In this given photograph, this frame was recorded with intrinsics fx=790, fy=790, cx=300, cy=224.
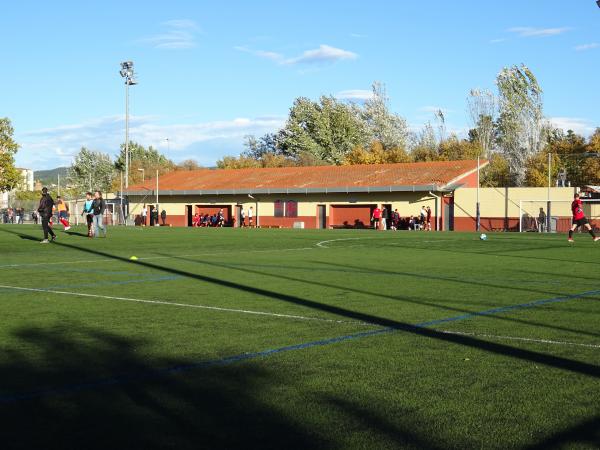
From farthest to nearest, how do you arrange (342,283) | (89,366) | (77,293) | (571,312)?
(342,283) → (77,293) → (571,312) → (89,366)

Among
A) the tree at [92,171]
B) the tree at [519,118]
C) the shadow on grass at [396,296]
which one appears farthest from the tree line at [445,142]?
the shadow on grass at [396,296]

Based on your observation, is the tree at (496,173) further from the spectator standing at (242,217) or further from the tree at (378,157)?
the spectator standing at (242,217)

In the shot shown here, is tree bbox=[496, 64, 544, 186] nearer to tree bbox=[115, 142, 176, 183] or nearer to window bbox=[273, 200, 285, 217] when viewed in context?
window bbox=[273, 200, 285, 217]

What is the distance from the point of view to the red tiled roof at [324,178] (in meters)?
60.1

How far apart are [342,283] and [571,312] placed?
480cm

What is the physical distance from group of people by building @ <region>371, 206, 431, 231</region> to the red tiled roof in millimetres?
2009

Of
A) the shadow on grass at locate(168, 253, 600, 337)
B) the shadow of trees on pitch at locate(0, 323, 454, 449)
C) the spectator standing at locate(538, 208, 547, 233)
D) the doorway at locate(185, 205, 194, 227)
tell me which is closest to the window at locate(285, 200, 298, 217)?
the doorway at locate(185, 205, 194, 227)

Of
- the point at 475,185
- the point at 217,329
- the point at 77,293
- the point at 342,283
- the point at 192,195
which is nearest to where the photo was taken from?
the point at 217,329

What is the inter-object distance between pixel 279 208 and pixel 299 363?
58.8m

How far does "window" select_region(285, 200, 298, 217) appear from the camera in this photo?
6475 cm

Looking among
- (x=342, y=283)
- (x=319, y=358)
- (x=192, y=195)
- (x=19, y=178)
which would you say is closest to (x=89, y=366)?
(x=319, y=358)

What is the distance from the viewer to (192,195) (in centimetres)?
7050

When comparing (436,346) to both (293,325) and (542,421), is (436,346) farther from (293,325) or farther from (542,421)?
(542,421)

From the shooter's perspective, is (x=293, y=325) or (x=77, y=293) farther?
(x=77, y=293)
